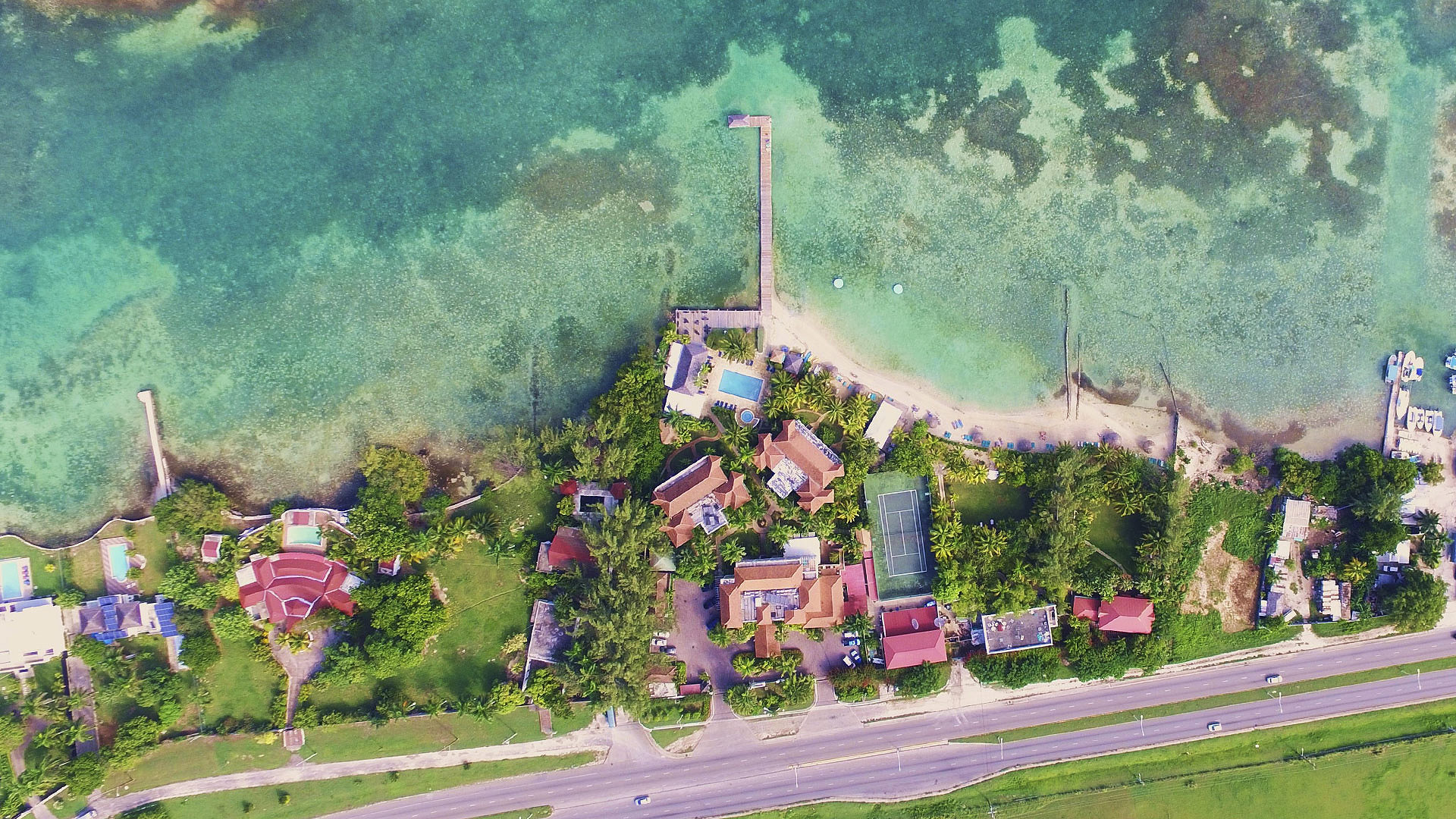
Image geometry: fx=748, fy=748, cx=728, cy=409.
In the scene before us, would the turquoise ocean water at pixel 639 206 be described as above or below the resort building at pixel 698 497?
above

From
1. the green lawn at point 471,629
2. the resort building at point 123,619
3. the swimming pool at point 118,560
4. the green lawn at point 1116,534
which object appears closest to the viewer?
the resort building at point 123,619

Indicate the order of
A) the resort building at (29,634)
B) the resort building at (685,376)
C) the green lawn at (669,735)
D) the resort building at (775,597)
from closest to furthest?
the resort building at (29,634), the resort building at (775,597), the resort building at (685,376), the green lawn at (669,735)

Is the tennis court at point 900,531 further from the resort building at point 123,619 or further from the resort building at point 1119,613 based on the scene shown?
the resort building at point 123,619

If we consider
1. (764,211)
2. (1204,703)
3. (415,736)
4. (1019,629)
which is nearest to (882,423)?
(764,211)

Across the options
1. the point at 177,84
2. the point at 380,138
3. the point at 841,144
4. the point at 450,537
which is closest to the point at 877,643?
the point at 450,537

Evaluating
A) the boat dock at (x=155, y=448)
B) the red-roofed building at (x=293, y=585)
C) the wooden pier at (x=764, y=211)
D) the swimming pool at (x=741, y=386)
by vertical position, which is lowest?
the red-roofed building at (x=293, y=585)

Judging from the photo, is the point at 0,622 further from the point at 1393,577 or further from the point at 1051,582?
the point at 1393,577

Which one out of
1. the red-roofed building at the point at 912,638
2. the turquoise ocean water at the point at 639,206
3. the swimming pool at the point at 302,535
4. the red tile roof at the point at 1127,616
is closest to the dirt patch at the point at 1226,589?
the red tile roof at the point at 1127,616
